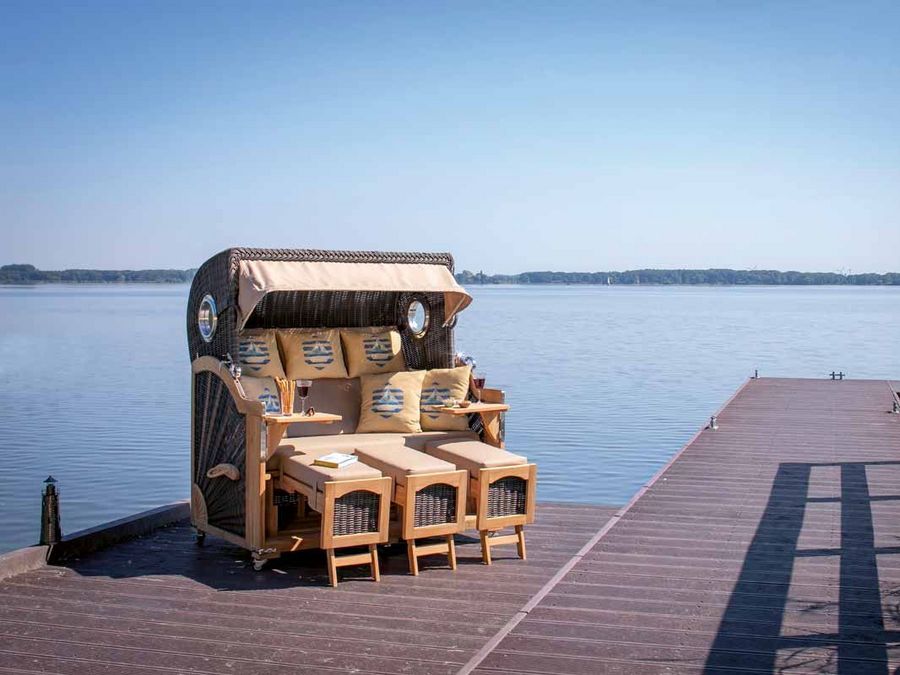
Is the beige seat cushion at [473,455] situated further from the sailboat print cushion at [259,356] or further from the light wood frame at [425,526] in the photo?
the sailboat print cushion at [259,356]

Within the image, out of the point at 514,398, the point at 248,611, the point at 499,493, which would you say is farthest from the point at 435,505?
the point at 514,398

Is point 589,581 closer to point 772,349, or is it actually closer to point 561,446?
point 561,446

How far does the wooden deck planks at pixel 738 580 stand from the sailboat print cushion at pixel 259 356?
87.2 inches

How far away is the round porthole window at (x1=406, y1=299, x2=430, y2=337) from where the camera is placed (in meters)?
7.22

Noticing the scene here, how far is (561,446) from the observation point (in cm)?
1291

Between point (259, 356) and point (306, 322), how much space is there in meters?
0.72

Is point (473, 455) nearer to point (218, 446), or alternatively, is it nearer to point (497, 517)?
→ point (497, 517)

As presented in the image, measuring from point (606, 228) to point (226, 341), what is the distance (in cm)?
4005

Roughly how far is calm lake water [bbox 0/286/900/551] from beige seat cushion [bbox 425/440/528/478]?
12.5ft

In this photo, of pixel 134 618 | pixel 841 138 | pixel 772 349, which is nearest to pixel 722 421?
pixel 134 618

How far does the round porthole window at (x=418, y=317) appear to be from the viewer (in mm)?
7223

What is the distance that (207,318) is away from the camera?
6.20 m

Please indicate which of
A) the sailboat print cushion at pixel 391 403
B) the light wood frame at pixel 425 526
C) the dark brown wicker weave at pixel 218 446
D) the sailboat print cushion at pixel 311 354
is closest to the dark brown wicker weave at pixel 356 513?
the light wood frame at pixel 425 526

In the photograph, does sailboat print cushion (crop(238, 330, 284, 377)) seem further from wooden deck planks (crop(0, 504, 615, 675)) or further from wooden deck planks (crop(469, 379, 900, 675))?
wooden deck planks (crop(469, 379, 900, 675))
